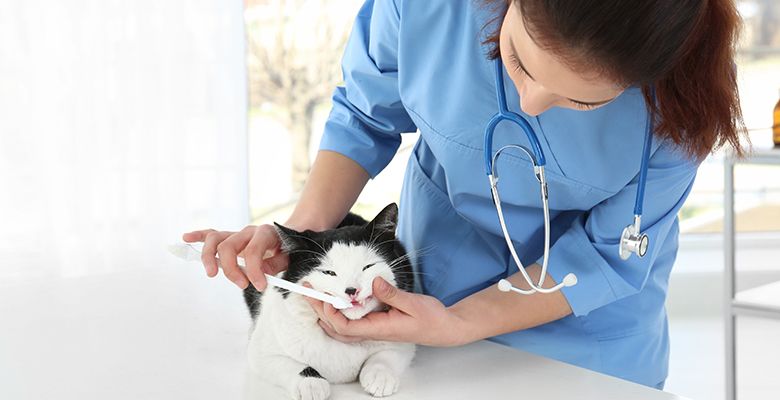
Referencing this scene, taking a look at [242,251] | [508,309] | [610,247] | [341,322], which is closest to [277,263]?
[242,251]

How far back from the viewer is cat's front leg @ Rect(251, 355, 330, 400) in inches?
39.9

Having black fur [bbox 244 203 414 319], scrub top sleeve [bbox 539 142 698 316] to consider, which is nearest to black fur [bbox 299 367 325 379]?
black fur [bbox 244 203 414 319]

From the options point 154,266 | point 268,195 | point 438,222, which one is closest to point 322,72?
point 268,195

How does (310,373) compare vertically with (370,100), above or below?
below

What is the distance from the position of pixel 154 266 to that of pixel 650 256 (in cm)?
117

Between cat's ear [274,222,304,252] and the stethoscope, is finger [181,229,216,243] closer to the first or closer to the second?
cat's ear [274,222,304,252]

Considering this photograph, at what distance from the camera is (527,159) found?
45.9 inches

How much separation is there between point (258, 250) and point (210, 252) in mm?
64

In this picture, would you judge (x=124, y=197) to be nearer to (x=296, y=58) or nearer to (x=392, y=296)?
(x=392, y=296)

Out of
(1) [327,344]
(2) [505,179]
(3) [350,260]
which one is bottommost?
(1) [327,344]

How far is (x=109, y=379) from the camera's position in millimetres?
1131

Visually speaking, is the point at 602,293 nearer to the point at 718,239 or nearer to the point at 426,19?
the point at 426,19

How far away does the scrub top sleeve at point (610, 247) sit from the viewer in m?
1.16

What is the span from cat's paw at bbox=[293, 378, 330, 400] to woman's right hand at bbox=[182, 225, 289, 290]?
152mm
